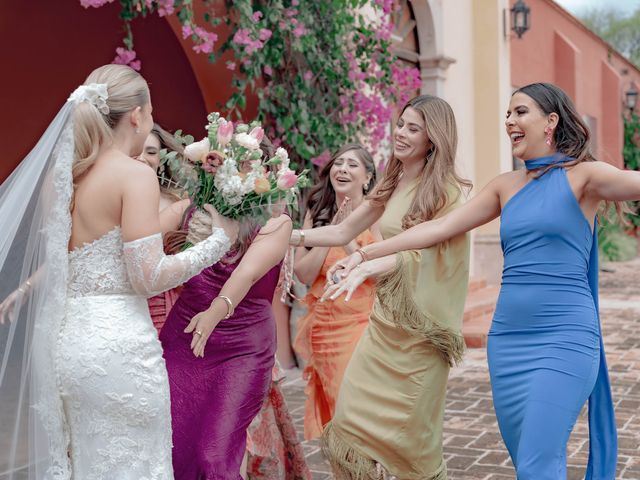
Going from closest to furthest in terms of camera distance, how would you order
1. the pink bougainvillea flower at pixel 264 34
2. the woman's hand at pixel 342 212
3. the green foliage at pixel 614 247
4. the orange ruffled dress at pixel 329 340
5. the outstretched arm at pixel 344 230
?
1. the outstretched arm at pixel 344 230
2. the orange ruffled dress at pixel 329 340
3. the woman's hand at pixel 342 212
4. the pink bougainvillea flower at pixel 264 34
5. the green foliage at pixel 614 247

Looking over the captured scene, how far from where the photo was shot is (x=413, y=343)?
413cm

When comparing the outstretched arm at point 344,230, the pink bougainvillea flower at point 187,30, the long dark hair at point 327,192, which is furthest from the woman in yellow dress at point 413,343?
the pink bougainvillea flower at point 187,30

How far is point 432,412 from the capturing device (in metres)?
4.18

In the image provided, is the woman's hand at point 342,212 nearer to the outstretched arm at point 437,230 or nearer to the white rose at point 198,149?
the outstretched arm at point 437,230

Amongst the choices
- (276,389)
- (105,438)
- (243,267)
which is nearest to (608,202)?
(243,267)

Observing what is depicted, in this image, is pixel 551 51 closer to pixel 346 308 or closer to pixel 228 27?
pixel 228 27

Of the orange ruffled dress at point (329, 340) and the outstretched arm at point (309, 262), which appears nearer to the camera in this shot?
the orange ruffled dress at point (329, 340)

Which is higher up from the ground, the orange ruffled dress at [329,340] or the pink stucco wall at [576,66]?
the pink stucco wall at [576,66]

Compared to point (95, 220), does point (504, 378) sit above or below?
below

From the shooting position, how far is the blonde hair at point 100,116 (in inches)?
117

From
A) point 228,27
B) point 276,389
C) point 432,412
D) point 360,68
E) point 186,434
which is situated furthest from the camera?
point 360,68

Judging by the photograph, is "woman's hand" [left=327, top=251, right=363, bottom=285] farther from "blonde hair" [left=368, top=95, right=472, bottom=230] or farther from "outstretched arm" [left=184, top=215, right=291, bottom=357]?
"blonde hair" [left=368, top=95, right=472, bottom=230]

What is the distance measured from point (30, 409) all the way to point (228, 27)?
518 centimetres

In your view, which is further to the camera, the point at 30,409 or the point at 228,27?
the point at 228,27
